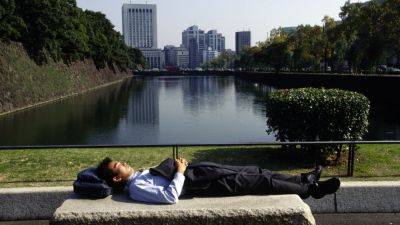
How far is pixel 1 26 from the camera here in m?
35.1

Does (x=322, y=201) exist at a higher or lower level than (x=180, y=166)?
lower

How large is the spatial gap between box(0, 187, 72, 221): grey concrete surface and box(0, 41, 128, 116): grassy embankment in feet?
97.5

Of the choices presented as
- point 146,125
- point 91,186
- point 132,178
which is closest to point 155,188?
point 132,178

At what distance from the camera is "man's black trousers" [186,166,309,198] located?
4.82 meters

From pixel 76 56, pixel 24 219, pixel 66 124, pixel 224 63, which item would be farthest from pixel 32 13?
pixel 224 63

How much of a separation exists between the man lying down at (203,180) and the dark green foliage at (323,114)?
403 centimetres

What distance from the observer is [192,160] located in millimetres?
9281

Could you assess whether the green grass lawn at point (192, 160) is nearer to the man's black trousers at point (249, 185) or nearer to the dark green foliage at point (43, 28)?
the man's black trousers at point (249, 185)

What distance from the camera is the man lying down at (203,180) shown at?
4785 mm

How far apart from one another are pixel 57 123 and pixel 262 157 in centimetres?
2293

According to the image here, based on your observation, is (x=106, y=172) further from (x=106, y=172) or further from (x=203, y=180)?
(x=203, y=180)

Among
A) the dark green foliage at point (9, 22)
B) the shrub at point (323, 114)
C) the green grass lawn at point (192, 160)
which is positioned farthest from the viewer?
the dark green foliage at point (9, 22)

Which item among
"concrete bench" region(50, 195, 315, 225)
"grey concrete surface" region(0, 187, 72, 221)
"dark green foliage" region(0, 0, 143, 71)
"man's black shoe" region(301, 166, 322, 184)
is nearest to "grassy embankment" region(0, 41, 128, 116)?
"dark green foliage" region(0, 0, 143, 71)

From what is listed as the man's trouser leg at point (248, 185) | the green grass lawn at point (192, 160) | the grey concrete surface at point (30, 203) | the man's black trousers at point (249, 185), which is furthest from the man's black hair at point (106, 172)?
the green grass lawn at point (192, 160)
